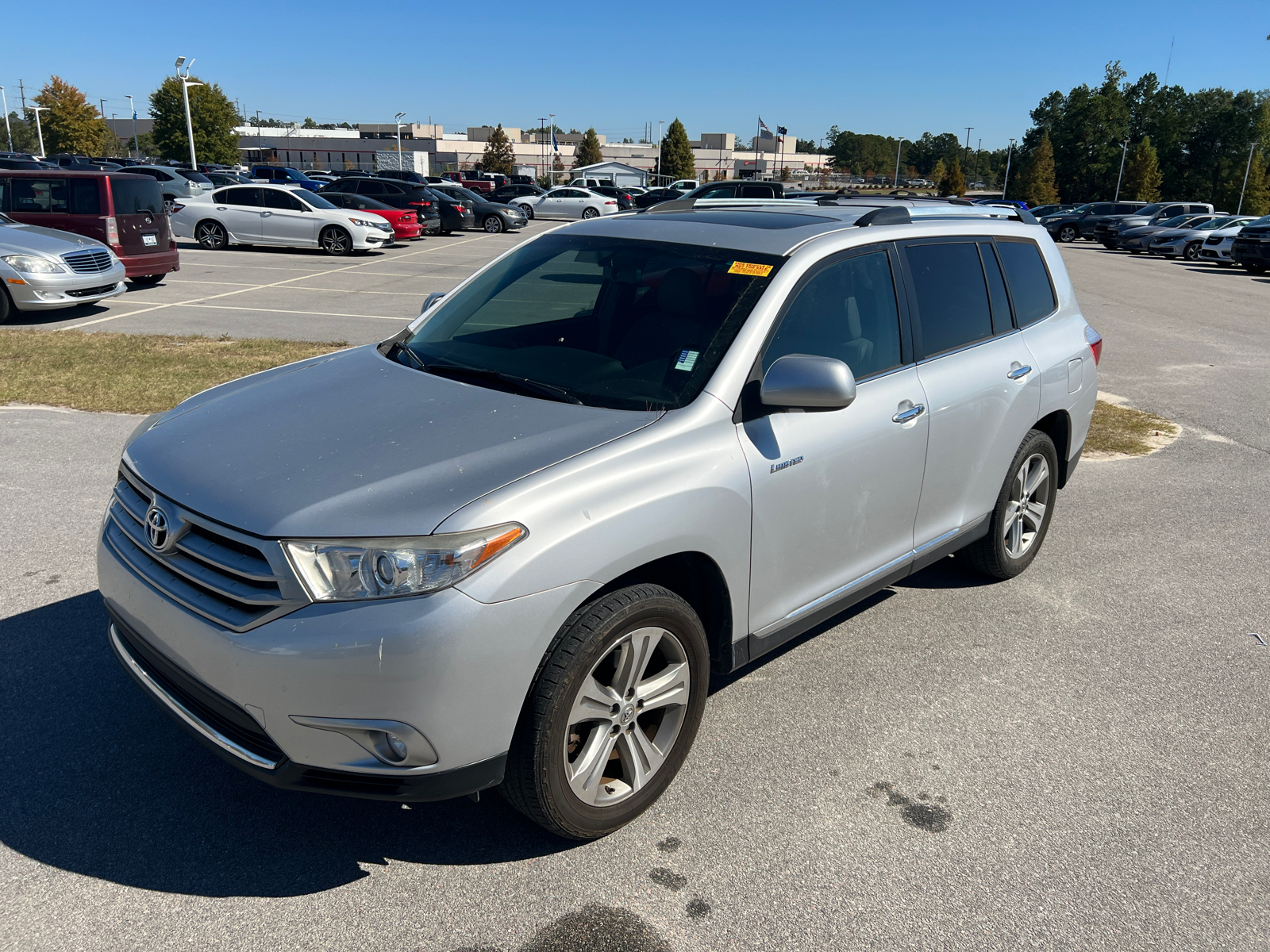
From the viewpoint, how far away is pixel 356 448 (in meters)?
2.91

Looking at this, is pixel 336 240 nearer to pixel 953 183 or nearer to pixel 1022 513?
pixel 1022 513

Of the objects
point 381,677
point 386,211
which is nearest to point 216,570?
point 381,677

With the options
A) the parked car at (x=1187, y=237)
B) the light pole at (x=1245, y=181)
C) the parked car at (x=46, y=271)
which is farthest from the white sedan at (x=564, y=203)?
the light pole at (x=1245, y=181)

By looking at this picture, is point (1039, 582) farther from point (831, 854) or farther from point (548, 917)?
point (548, 917)

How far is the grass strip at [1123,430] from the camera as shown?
308 inches

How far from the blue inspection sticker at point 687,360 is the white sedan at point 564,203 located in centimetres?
3686

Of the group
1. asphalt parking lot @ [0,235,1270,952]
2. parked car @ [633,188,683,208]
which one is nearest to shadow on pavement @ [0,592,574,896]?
asphalt parking lot @ [0,235,1270,952]

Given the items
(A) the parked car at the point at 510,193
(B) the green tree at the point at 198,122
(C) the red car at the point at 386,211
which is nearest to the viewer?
(C) the red car at the point at 386,211

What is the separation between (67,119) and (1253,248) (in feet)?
285

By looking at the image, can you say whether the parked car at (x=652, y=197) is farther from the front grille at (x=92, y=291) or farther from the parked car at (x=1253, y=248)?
the front grille at (x=92, y=291)

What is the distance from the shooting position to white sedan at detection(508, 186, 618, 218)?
3950 centimetres

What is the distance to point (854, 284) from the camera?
3.79m

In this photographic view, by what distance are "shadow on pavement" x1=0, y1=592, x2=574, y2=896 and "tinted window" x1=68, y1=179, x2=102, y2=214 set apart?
42.0 feet

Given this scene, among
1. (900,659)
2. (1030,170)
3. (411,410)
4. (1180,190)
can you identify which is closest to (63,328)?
(411,410)
